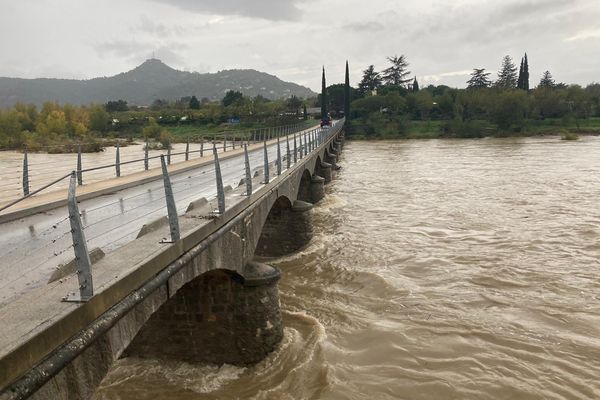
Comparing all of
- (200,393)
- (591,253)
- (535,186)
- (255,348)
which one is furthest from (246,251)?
(535,186)

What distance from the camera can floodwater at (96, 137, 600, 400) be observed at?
8.09 metres

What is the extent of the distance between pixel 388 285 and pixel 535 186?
714 inches

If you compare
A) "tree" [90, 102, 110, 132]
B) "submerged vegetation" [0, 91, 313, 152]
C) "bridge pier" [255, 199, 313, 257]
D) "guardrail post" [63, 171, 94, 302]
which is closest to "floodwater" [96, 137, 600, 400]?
"bridge pier" [255, 199, 313, 257]

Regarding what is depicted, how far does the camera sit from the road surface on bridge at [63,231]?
546 cm

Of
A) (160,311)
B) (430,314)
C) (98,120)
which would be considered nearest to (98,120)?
(98,120)

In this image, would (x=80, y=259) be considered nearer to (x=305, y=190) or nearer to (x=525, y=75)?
(x=305, y=190)

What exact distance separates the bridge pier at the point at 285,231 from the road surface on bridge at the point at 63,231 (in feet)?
Result: 12.6

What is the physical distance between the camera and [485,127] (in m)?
77.5

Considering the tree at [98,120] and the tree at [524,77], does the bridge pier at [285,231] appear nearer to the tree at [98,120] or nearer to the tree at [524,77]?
the tree at [98,120]

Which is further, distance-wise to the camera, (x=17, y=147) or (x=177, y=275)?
(x=17, y=147)

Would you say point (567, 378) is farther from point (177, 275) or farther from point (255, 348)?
point (177, 275)

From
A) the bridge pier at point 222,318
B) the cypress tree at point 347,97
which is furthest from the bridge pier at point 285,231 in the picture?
the cypress tree at point 347,97

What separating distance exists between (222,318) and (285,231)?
7.46m

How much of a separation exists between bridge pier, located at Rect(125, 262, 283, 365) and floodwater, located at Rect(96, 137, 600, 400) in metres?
0.29
